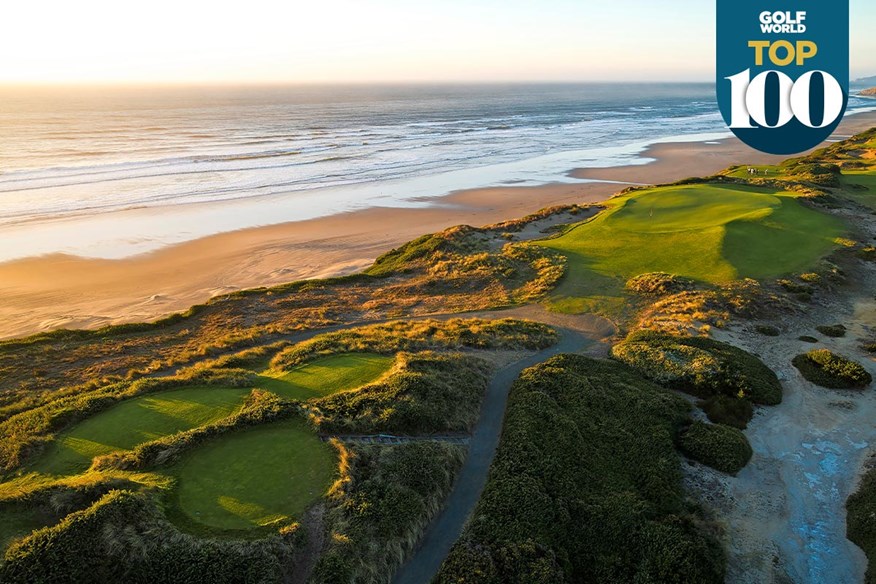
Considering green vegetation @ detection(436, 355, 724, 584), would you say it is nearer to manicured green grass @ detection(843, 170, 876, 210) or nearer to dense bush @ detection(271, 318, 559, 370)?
dense bush @ detection(271, 318, 559, 370)

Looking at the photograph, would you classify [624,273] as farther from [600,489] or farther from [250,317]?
[250,317]

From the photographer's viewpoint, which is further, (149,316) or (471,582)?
(149,316)

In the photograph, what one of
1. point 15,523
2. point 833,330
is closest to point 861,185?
point 833,330

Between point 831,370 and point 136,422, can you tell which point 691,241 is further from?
point 136,422

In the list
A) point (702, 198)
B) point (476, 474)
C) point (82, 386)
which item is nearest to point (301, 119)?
point (702, 198)

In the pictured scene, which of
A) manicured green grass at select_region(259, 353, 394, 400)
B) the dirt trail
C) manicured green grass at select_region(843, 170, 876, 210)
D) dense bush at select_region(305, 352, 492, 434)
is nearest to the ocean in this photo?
manicured green grass at select_region(259, 353, 394, 400)
